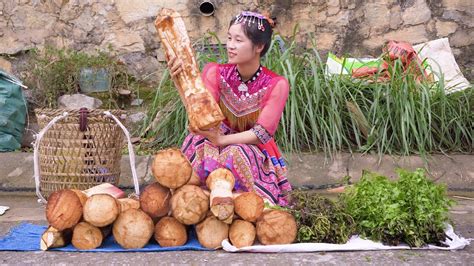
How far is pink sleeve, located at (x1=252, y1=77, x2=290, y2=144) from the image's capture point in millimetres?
3271

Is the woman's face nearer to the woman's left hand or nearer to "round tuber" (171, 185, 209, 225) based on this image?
the woman's left hand

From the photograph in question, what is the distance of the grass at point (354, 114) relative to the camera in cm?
485

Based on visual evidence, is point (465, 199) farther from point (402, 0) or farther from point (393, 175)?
point (402, 0)

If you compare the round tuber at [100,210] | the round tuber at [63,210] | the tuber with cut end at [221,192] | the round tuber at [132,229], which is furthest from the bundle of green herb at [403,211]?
the round tuber at [63,210]

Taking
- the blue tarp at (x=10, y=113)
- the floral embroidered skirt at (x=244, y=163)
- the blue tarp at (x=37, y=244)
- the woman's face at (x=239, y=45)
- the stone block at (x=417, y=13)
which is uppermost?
the stone block at (x=417, y=13)

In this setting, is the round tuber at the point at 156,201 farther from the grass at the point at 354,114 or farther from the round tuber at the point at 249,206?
the grass at the point at 354,114

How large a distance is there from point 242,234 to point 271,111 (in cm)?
70

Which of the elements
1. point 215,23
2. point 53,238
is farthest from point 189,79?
point 215,23

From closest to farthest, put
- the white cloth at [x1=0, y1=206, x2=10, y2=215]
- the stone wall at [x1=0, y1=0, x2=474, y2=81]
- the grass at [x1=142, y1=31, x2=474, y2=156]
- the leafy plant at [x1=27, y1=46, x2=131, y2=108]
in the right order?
the white cloth at [x1=0, y1=206, x2=10, y2=215] → the grass at [x1=142, y1=31, x2=474, y2=156] → the leafy plant at [x1=27, y1=46, x2=131, y2=108] → the stone wall at [x1=0, y1=0, x2=474, y2=81]

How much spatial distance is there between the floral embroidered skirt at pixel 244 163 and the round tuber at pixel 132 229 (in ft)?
1.37

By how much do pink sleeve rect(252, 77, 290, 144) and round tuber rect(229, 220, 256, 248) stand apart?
53 centimetres

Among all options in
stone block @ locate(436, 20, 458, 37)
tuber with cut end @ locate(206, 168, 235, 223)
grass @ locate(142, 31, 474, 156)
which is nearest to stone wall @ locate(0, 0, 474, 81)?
stone block @ locate(436, 20, 458, 37)

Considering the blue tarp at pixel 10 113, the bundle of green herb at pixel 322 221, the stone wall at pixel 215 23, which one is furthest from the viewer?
the stone wall at pixel 215 23

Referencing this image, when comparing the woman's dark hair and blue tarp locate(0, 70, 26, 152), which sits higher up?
the woman's dark hair
